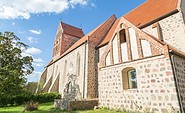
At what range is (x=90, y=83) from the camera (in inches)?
574

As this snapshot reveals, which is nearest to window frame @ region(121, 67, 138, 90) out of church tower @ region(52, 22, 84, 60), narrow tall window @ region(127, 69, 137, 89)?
narrow tall window @ region(127, 69, 137, 89)

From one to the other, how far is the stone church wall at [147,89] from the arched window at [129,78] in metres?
0.25

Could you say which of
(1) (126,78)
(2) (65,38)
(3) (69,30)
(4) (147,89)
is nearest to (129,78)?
(1) (126,78)

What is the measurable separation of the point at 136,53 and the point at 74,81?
397 inches

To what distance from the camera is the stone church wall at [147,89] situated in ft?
23.1

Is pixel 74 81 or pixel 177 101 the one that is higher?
pixel 74 81

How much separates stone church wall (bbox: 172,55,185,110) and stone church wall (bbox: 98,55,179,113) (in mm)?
504

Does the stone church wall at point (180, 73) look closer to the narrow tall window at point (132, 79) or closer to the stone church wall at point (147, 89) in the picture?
the stone church wall at point (147, 89)

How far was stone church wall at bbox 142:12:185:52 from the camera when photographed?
9.71 metres

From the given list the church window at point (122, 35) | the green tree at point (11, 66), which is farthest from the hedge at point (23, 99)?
the church window at point (122, 35)

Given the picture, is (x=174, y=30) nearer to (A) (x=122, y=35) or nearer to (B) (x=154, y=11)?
(B) (x=154, y=11)

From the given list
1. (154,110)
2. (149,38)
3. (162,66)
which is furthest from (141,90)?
(149,38)

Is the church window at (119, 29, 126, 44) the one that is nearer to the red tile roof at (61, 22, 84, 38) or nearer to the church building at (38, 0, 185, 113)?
the church building at (38, 0, 185, 113)

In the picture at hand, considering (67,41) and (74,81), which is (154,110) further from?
(67,41)
